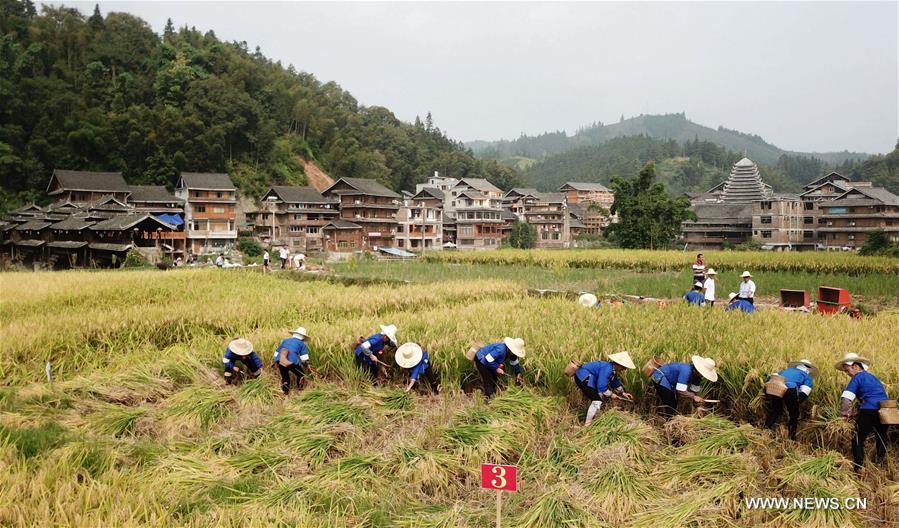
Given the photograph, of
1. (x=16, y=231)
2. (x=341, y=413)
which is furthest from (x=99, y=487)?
(x=16, y=231)

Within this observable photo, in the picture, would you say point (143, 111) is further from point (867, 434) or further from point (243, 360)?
point (867, 434)

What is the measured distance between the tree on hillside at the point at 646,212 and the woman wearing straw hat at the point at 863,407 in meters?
39.9

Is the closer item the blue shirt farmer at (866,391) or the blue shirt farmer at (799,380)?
the blue shirt farmer at (866,391)

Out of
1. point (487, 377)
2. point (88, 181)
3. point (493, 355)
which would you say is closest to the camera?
point (493, 355)

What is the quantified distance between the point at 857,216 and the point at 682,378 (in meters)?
49.5

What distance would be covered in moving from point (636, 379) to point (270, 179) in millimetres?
51684

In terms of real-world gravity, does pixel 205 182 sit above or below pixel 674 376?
above

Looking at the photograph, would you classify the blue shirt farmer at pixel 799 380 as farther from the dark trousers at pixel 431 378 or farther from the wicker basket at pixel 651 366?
the dark trousers at pixel 431 378

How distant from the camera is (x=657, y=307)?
37.7ft

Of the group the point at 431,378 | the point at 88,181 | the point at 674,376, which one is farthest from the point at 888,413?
the point at 88,181

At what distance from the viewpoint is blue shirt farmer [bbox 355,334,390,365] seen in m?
8.10

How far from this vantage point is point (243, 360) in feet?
27.7

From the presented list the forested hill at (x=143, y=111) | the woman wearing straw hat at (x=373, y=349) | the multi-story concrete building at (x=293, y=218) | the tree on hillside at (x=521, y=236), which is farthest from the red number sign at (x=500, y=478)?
the tree on hillside at (x=521, y=236)

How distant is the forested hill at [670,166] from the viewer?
114812mm
